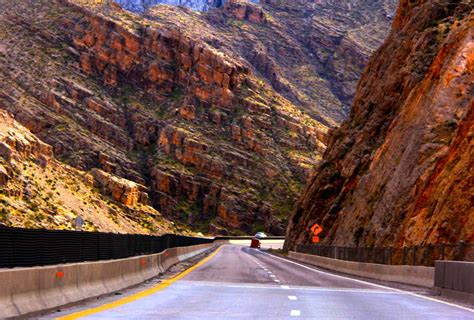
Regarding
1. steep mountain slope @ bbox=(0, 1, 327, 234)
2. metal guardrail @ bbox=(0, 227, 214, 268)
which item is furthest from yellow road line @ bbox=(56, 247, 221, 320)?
steep mountain slope @ bbox=(0, 1, 327, 234)

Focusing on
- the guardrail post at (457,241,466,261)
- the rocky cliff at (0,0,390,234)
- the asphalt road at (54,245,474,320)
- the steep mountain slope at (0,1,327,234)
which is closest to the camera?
the asphalt road at (54,245,474,320)

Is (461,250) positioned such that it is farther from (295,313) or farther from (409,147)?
(409,147)

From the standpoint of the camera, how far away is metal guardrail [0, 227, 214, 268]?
13328mm

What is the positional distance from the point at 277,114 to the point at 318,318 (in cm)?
15066

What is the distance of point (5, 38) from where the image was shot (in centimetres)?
14912

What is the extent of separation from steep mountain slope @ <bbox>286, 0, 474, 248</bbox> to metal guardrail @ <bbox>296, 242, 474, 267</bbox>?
336cm

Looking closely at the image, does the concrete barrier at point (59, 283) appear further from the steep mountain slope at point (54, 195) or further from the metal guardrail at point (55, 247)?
the steep mountain slope at point (54, 195)

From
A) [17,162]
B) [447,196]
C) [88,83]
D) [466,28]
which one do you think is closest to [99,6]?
[88,83]

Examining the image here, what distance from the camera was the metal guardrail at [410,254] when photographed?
25031mm

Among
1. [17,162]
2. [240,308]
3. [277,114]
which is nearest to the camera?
[240,308]

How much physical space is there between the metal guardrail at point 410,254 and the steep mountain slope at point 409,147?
132 inches

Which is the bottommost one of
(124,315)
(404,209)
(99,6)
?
(124,315)

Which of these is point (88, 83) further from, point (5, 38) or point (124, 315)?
point (124, 315)

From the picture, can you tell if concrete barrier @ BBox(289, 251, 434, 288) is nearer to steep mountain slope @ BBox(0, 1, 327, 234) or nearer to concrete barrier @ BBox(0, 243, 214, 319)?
concrete barrier @ BBox(0, 243, 214, 319)
